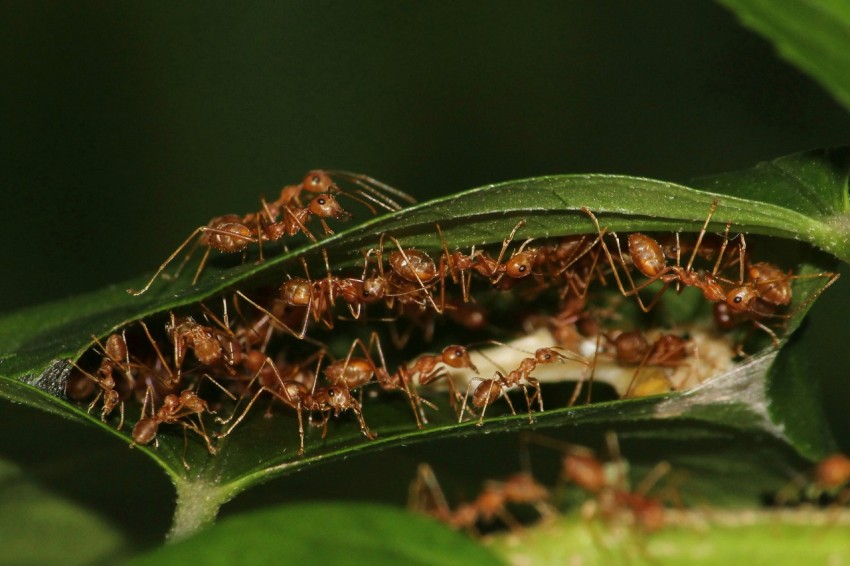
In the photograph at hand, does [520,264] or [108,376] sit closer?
[108,376]

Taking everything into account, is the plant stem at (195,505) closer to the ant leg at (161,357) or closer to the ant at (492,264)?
the ant leg at (161,357)

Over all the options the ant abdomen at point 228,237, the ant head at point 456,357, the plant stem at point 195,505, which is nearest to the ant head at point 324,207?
the ant abdomen at point 228,237

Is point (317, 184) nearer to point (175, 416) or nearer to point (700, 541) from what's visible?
point (175, 416)

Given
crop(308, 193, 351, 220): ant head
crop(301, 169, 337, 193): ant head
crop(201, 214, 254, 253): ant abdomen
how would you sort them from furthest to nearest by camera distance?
crop(301, 169, 337, 193): ant head → crop(308, 193, 351, 220): ant head → crop(201, 214, 254, 253): ant abdomen

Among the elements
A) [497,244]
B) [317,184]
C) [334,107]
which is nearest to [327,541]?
[497,244]

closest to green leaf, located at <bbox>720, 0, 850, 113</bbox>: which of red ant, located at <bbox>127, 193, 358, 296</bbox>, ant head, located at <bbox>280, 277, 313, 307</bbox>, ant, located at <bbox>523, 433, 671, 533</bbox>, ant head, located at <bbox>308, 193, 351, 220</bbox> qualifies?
ant, located at <bbox>523, 433, 671, 533</bbox>

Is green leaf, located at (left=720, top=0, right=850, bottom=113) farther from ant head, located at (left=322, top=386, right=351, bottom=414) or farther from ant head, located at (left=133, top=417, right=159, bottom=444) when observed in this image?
ant head, located at (left=133, top=417, right=159, bottom=444)

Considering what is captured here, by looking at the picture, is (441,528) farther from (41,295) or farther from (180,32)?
(180,32)

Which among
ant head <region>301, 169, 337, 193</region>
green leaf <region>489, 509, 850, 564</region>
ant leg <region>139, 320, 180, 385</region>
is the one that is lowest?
green leaf <region>489, 509, 850, 564</region>
